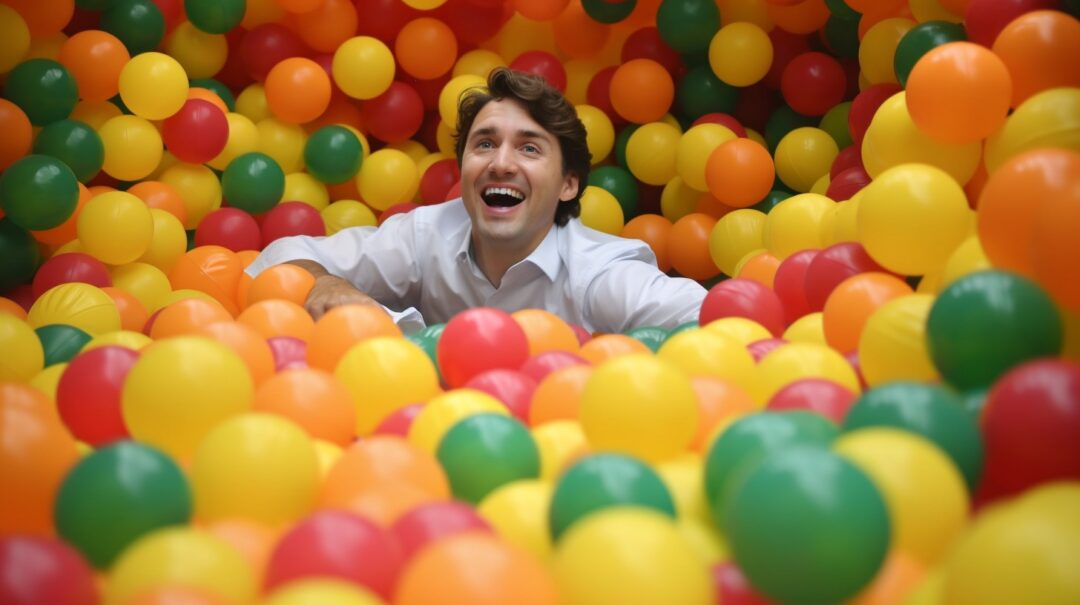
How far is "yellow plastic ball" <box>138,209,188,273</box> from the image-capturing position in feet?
9.11

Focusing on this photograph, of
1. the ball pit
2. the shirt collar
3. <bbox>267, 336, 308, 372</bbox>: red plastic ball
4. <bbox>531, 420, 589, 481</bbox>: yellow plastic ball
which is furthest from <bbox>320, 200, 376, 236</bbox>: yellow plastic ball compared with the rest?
<bbox>531, 420, 589, 481</bbox>: yellow plastic ball

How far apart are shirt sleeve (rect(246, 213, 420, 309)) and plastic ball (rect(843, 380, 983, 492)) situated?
1.97m

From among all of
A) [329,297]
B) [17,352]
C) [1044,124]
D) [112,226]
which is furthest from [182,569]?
[112,226]

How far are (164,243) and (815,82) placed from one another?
73.6 inches

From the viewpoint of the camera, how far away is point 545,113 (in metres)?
2.88

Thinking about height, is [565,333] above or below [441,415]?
below

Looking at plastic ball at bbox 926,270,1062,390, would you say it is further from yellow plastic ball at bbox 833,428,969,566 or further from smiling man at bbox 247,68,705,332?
smiling man at bbox 247,68,705,332

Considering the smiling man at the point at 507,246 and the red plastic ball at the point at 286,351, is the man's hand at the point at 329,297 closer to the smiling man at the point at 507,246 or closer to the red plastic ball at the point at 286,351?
the smiling man at the point at 507,246

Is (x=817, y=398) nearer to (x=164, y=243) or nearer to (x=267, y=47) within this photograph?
(x=164, y=243)

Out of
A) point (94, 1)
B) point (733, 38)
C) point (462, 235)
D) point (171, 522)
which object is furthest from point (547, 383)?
point (94, 1)

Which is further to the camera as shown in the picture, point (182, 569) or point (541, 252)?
point (541, 252)

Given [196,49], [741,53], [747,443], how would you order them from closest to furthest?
1. [747,443]
2. [741,53]
3. [196,49]

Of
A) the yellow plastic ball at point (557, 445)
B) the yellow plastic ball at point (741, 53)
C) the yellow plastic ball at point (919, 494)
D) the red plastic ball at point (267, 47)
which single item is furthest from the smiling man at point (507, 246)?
the yellow plastic ball at point (919, 494)

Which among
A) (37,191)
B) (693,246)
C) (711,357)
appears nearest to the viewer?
(711,357)
